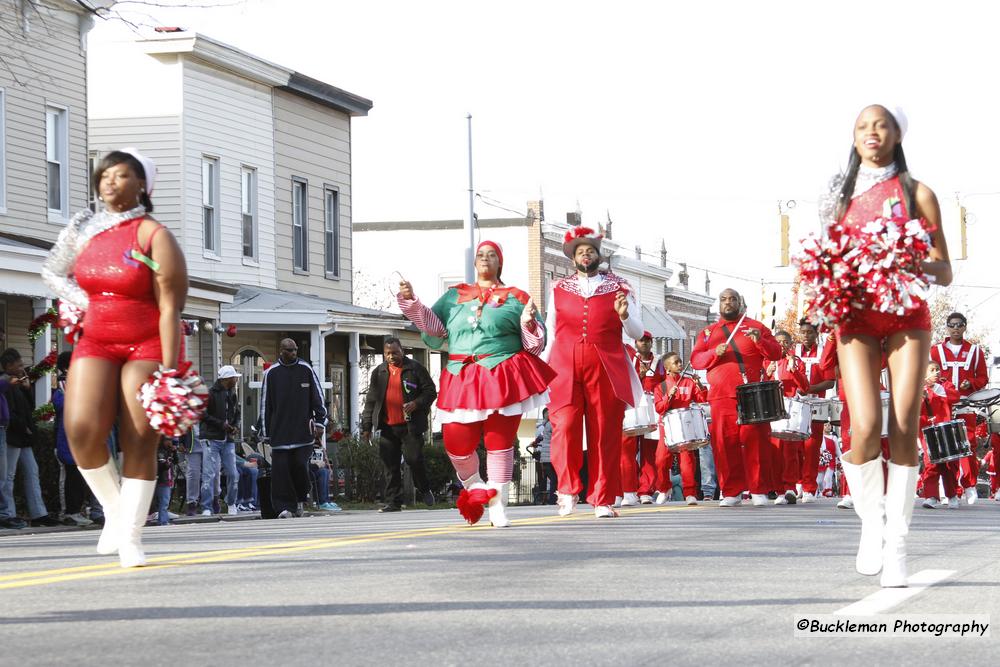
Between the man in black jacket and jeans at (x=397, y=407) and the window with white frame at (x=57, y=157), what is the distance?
29.0 ft

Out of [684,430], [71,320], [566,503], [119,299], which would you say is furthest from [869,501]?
[684,430]

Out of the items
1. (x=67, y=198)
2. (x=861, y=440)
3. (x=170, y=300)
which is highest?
(x=67, y=198)

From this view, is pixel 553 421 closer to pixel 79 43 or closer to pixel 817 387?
pixel 817 387

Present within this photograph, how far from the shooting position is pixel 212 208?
33.9 metres

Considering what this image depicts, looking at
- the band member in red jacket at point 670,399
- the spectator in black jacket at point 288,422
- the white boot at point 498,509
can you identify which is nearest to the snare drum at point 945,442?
the band member in red jacket at point 670,399

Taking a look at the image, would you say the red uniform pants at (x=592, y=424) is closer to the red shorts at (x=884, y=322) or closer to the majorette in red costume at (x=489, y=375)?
the majorette in red costume at (x=489, y=375)

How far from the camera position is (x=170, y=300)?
8.38 metres

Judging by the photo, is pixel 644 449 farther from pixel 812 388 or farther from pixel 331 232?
pixel 331 232

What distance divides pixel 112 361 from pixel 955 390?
499 inches

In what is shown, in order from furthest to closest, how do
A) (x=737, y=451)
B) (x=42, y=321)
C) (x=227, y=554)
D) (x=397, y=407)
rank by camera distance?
(x=397, y=407) → (x=42, y=321) → (x=737, y=451) → (x=227, y=554)

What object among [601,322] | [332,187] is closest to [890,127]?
[601,322]

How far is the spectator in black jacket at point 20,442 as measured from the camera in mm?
16844

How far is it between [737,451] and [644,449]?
364cm

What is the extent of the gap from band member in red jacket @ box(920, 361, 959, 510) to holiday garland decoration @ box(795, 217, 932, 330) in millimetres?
11290
